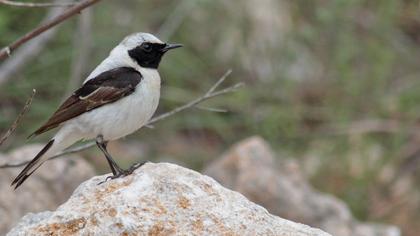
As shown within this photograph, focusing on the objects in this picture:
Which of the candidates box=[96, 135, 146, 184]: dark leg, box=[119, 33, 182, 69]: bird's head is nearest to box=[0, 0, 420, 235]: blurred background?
box=[119, 33, 182, 69]: bird's head

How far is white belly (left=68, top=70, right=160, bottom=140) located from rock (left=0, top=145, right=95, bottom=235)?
4.63 ft

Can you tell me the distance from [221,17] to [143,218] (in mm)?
6857

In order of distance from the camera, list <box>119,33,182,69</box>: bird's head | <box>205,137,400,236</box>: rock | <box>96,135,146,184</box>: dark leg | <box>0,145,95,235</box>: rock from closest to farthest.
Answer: <box>96,135,146,184</box>: dark leg, <box>119,33,182,69</box>: bird's head, <box>0,145,95,235</box>: rock, <box>205,137,400,236</box>: rock

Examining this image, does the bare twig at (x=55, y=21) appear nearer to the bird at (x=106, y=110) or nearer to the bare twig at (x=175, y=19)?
the bird at (x=106, y=110)

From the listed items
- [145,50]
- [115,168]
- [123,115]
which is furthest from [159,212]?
[145,50]

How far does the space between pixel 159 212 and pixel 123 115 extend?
114 cm

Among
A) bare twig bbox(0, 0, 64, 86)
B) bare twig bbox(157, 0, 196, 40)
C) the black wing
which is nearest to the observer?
the black wing

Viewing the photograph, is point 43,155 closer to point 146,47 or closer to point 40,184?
point 146,47

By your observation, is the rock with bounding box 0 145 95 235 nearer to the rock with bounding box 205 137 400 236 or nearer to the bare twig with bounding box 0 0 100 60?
the rock with bounding box 205 137 400 236

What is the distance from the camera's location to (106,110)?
16.8 ft

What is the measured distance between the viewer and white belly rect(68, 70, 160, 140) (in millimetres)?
5020

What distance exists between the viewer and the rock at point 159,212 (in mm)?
3953

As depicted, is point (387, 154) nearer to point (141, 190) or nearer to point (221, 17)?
point (221, 17)

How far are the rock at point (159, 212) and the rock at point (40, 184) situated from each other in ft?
6.99
